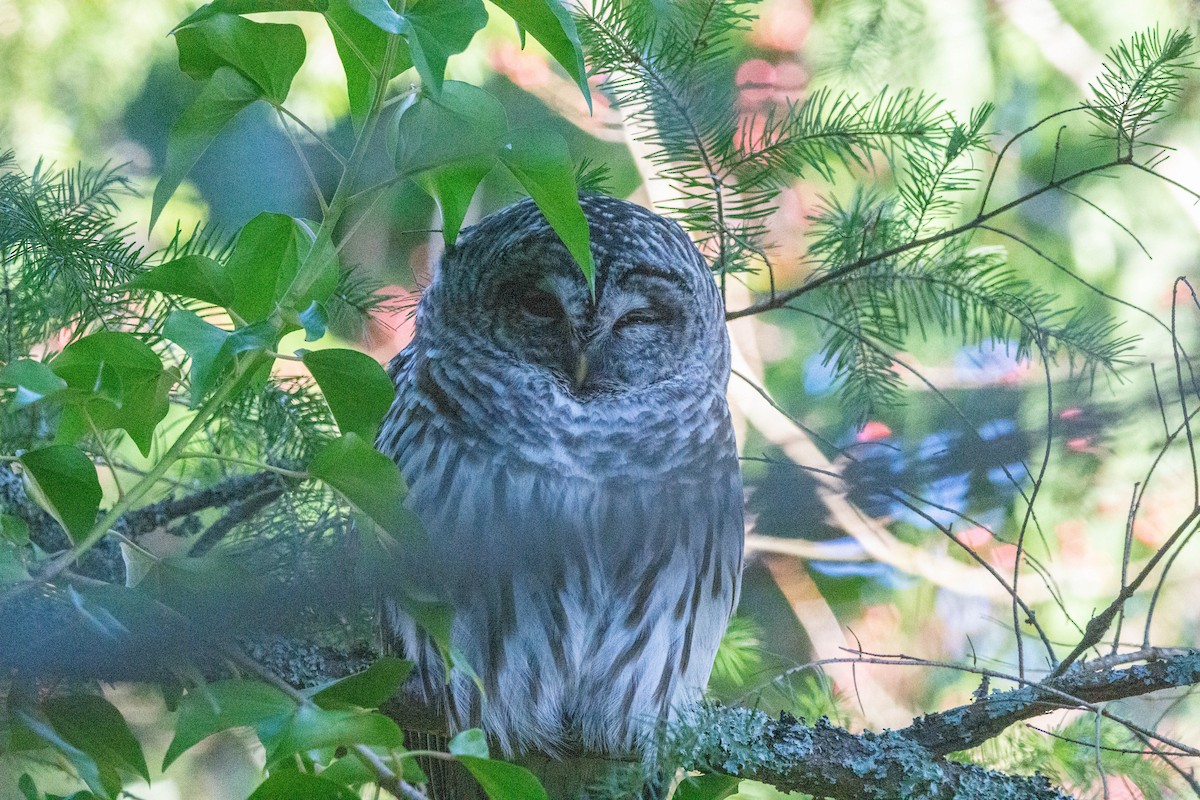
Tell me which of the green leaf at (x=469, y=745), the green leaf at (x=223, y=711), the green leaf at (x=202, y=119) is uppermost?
the green leaf at (x=202, y=119)

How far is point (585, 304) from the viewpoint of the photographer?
2.04 m

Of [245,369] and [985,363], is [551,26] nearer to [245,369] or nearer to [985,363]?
[245,369]

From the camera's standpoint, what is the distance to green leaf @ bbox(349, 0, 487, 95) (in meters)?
0.93

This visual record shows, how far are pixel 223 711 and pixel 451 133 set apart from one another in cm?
50

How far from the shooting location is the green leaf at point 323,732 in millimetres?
915

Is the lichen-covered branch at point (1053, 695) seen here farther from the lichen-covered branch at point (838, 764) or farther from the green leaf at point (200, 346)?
the green leaf at point (200, 346)

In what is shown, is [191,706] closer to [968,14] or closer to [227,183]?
[227,183]

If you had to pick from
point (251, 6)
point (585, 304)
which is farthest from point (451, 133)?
point (585, 304)

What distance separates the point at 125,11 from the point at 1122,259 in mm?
3388

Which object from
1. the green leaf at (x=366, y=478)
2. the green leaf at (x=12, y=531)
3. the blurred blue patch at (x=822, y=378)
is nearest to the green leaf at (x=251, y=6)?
the green leaf at (x=366, y=478)

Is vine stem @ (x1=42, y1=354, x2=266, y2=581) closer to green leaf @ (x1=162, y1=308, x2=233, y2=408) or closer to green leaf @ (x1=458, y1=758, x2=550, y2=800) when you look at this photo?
green leaf @ (x1=162, y1=308, x2=233, y2=408)

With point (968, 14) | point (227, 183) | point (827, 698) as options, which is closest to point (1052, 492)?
point (827, 698)


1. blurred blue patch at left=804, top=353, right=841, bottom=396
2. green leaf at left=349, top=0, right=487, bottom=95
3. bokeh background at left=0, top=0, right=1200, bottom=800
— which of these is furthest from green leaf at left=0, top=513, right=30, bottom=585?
blurred blue patch at left=804, top=353, right=841, bottom=396

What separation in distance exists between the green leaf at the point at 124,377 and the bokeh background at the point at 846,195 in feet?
2.68
